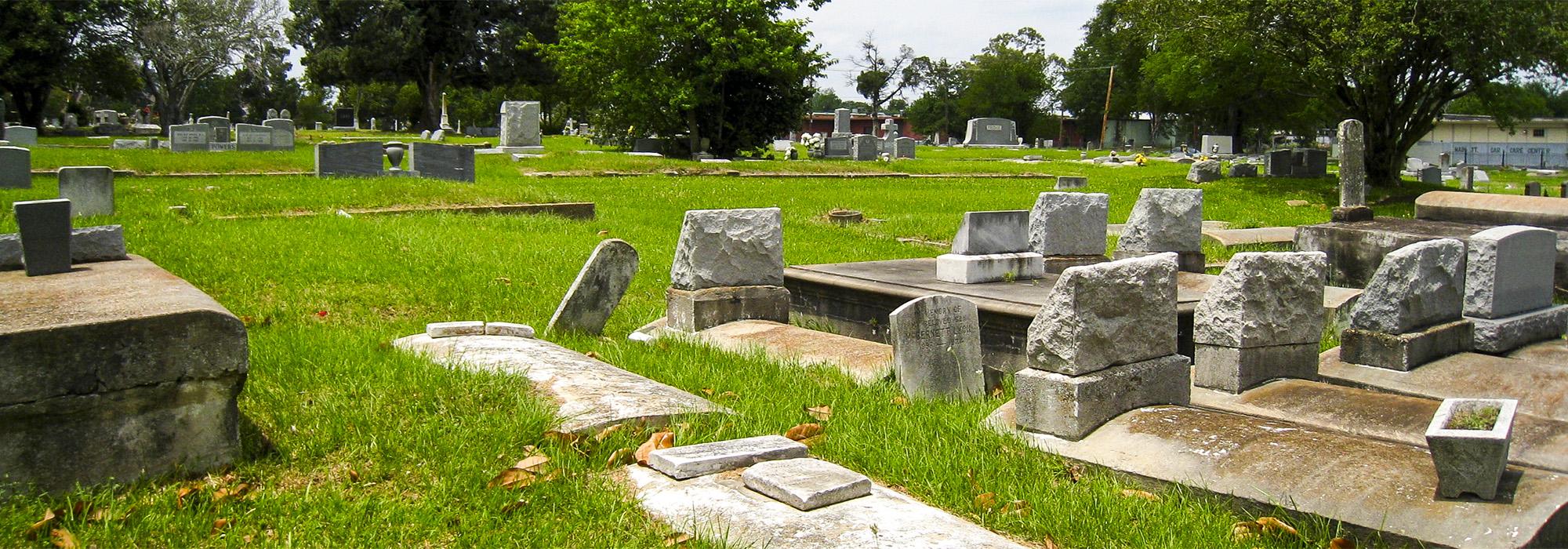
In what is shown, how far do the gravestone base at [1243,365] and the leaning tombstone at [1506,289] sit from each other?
1.71 m

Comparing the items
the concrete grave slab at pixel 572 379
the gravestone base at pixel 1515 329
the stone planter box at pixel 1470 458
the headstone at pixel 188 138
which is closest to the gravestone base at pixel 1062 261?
the gravestone base at pixel 1515 329

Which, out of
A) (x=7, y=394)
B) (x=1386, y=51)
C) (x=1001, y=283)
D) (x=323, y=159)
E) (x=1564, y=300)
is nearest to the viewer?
(x=7, y=394)

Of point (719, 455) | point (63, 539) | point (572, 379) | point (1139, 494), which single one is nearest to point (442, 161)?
point (572, 379)

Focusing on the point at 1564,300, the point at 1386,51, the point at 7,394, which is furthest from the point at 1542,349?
the point at 1386,51

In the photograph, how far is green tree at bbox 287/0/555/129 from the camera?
56.4 m

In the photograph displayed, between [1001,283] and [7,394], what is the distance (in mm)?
6698

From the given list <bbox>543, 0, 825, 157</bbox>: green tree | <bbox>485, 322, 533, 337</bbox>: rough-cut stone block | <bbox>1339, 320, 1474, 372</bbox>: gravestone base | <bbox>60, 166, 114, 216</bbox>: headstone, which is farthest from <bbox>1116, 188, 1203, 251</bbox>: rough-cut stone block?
<bbox>543, 0, 825, 157</bbox>: green tree

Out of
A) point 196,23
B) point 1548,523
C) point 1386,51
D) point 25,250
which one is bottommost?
point 1548,523

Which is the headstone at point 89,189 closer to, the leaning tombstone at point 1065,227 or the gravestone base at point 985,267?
the gravestone base at point 985,267

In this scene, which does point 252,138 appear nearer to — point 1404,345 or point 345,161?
point 345,161

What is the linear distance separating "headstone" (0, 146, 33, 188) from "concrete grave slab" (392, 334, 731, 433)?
1130 cm

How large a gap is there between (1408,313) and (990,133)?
Result: 5656cm

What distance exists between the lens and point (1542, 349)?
25.9 feet

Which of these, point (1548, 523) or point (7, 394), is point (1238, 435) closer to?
point (1548, 523)
